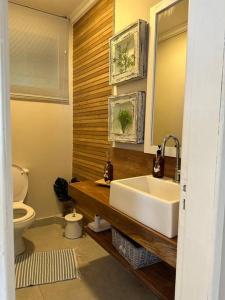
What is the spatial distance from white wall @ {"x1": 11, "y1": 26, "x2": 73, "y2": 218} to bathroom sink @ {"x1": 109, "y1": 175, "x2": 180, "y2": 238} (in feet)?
4.76

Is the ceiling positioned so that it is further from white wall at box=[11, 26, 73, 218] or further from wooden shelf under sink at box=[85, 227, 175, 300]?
wooden shelf under sink at box=[85, 227, 175, 300]

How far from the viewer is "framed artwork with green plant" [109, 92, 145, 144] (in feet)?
5.49

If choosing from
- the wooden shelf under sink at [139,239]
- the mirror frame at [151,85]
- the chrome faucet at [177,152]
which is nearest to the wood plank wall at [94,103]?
the mirror frame at [151,85]

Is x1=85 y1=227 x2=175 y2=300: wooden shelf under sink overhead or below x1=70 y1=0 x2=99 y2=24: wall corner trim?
below

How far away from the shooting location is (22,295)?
63.1 inches

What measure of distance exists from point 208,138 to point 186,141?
93mm

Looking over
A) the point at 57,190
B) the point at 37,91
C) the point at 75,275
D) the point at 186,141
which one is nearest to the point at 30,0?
the point at 37,91

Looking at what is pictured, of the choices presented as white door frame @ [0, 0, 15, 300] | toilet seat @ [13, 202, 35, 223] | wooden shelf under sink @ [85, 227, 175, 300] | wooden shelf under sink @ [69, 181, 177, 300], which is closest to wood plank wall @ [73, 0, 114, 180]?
wooden shelf under sink @ [69, 181, 177, 300]

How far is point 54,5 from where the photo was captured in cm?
237

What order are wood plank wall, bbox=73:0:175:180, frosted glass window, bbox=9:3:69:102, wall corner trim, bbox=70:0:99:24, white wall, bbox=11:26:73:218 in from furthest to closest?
white wall, bbox=11:26:73:218
frosted glass window, bbox=9:3:69:102
wall corner trim, bbox=70:0:99:24
wood plank wall, bbox=73:0:175:180

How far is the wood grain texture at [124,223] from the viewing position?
3.30 feet

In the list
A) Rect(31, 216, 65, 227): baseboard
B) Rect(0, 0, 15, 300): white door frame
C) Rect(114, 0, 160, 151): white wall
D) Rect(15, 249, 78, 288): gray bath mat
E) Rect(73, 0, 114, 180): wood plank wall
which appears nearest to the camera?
Rect(0, 0, 15, 300): white door frame

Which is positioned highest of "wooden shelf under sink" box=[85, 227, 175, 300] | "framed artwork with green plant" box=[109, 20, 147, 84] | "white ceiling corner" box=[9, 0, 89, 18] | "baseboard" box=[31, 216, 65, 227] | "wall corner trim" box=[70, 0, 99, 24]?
"white ceiling corner" box=[9, 0, 89, 18]

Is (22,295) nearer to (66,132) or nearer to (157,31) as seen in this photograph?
(66,132)
